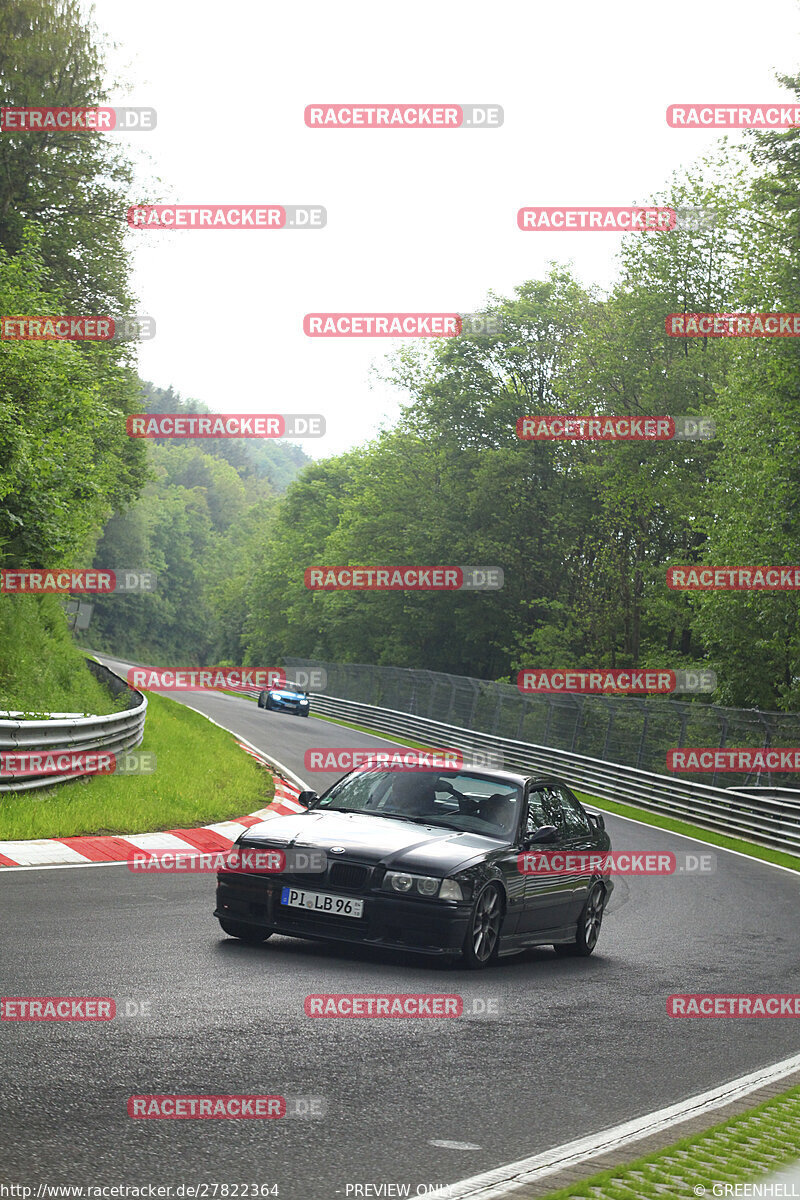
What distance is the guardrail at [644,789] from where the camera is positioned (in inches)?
984

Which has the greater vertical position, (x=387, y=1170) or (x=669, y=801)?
Answer: (x=387, y=1170)

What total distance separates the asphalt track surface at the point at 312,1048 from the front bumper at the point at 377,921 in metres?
0.20

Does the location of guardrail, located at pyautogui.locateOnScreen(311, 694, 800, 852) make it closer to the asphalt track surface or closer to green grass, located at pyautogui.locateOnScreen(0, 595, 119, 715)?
green grass, located at pyautogui.locateOnScreen(0, 595, 119, 715)

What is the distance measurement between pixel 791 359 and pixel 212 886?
2496cm

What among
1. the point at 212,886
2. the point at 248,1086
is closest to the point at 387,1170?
A: the point at 248,1086

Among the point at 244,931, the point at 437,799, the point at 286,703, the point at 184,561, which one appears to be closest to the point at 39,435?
the point at 437,799

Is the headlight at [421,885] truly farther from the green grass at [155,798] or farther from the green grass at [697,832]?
the green grass at [697,832]

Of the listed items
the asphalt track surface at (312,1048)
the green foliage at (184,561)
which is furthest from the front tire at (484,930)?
the green foliage at (184,561)

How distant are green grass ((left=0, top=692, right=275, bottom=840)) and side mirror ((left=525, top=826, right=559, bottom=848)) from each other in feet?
16.8

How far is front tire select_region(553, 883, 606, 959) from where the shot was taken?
10008 mm

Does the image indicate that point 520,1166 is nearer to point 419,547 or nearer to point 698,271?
point 698,271

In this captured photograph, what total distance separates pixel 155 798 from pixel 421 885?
8.33 meters

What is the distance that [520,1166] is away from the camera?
423cm

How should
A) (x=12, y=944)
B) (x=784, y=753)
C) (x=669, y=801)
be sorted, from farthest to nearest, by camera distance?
(x=669, y=801) < (x=784, y=753) < (x=12, y=944)
